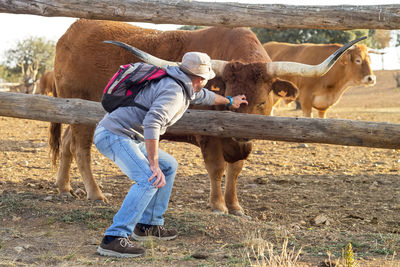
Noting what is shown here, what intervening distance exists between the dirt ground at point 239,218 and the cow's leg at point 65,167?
188 millimetres

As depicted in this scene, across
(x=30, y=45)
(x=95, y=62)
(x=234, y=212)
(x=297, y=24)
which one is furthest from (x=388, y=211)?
(x=30, y=45)

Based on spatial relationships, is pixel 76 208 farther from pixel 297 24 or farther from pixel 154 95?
pixel 297 24

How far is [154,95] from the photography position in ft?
12.8

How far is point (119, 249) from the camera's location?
3.89m

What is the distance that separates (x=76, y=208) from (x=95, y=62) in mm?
1974

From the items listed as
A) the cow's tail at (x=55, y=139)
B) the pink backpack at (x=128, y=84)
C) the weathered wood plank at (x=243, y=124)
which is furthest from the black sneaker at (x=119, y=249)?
the cow's tail at (x=55, y=139)

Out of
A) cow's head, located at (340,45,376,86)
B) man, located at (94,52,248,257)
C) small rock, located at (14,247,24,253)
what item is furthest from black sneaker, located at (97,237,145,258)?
cow's head, located at (340,45,376,86)

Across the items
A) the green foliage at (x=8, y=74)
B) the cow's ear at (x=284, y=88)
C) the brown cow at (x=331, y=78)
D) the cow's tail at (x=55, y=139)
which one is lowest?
the cow's tail at (x=55, y=139)

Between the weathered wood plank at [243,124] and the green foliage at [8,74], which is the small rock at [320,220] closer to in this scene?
the weathered wood plank at [243,124]

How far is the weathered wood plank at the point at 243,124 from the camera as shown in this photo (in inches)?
187

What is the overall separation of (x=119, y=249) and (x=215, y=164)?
7.04 feet

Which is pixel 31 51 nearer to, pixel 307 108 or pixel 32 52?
pixel 32 52

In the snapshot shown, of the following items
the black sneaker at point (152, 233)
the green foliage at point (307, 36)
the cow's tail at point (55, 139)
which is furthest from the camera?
the green foliage at point (307, 36)

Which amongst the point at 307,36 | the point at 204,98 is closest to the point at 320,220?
the point at 204,98
